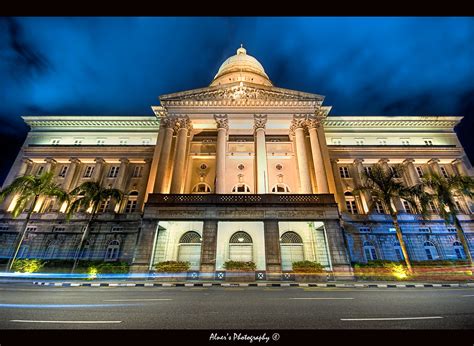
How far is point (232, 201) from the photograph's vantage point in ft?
63.0

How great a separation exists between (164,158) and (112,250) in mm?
11071

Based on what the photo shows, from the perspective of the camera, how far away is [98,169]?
29.8m

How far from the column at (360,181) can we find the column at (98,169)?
3295 cm

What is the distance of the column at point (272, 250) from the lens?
1603 centimetres

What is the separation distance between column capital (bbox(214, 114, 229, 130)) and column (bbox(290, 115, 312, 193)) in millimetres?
7954

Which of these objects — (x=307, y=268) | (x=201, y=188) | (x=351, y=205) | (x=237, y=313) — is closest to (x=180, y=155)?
(x=201, y=188)

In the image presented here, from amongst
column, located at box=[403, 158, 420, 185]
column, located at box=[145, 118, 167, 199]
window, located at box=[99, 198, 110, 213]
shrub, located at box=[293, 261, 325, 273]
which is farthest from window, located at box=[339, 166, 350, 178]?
window, located at box=[99, 198, 110, 213]

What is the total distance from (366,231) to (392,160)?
11.6 meters

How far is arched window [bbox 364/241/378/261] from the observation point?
920 inches

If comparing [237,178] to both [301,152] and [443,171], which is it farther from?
[443,171]

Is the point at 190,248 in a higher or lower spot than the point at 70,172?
lower

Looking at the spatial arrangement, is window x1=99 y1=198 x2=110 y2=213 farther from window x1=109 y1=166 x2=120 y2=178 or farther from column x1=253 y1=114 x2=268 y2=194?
column x1=253 y1=114 x2=268 y2=194
